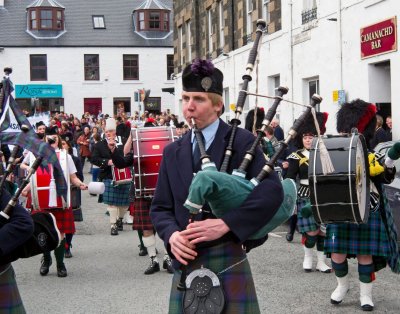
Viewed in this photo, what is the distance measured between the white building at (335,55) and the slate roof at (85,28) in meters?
27.5

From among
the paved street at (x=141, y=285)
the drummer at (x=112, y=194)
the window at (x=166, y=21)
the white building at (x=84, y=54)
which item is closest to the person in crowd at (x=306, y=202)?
the paved street at (x=141, y=285)

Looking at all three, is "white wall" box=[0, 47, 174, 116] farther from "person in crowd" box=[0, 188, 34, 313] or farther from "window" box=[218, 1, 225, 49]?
"person in crowd" box=[0, 188, 34, 313]

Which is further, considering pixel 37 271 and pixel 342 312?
pixel 37 271

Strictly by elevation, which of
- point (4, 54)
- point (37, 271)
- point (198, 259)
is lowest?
point (37, 271)

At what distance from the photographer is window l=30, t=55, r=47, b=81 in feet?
149

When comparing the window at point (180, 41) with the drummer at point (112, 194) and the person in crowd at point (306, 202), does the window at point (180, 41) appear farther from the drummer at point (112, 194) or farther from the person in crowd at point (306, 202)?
the person in crowd at point (306, 202)

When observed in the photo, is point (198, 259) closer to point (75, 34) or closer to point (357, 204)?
point (357, 204)

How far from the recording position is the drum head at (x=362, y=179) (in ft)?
16.7

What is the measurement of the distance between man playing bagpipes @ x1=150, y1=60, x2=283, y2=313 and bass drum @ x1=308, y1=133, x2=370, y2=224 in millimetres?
1697

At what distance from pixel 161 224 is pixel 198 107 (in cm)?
57

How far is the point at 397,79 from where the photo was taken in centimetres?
1330

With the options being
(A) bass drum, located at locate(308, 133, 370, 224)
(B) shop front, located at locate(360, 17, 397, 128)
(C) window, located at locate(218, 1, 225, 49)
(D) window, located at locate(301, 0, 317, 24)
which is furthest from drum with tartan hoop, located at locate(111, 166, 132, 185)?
(C) window, located at locate(218, 1, 225, 49)

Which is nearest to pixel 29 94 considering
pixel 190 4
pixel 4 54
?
pixel 4 54

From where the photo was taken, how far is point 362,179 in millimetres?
5328
